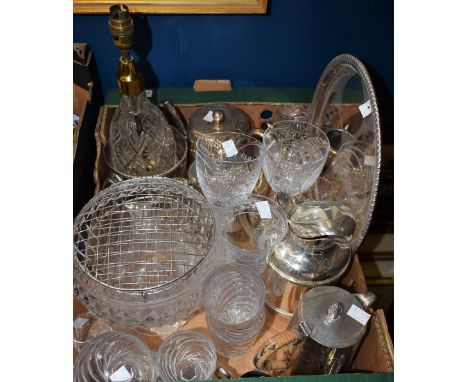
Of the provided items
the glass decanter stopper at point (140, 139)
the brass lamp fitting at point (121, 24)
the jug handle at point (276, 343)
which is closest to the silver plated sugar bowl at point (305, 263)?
the jug handle at point (276, 343)

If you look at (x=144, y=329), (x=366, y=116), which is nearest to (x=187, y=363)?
(x=144, y=329)

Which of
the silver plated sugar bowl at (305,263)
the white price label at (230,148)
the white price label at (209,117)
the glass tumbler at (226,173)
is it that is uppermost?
the white price label at (209,117)

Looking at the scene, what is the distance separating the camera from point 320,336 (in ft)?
2.27

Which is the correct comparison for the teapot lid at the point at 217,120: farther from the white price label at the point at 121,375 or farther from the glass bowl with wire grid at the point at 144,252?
the white price label at the point at 121,375

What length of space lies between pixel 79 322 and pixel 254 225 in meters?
0.37

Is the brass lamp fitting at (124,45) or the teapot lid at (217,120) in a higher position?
the brass lamp fitting at (124,45)

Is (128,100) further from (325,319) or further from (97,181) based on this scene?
(325,319)

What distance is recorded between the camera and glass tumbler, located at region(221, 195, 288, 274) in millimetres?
809

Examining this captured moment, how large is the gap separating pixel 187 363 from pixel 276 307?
199 mm

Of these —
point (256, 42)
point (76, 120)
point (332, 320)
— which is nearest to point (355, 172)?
point (332, 320)

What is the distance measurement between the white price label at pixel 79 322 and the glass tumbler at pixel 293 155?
1.47ft

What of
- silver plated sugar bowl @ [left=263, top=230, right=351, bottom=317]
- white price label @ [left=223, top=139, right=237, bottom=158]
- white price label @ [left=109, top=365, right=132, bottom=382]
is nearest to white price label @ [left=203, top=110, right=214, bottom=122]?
white price label @ [left=223, top=139, right=237, bottom=158]

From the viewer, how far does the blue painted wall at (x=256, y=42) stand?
1.04 m

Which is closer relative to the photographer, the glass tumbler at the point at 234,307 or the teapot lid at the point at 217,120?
the glass tumbler at the point at 234,307
